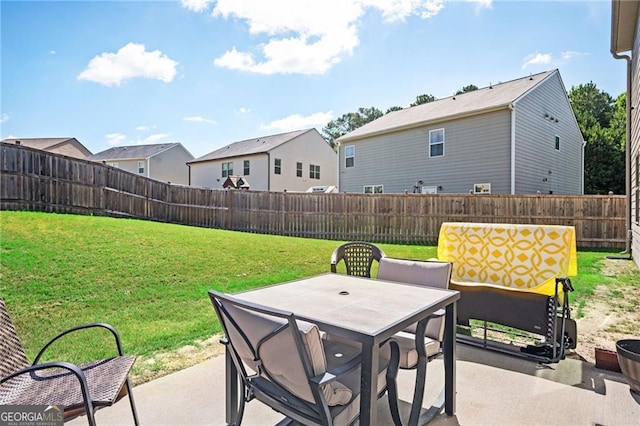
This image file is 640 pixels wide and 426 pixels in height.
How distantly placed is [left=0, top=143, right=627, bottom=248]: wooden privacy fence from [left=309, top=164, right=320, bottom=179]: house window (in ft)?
36.6

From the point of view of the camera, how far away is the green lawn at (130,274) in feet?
13.0

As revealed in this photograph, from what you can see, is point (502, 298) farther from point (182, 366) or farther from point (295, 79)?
point (295, 79)

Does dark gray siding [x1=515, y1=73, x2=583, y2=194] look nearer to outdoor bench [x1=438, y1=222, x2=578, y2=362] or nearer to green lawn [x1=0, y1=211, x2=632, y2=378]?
green lawn [x1=0, y1=211, x2=632, y2=378]

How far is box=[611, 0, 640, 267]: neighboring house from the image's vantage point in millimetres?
7168

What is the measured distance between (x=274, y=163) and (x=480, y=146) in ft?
39.6

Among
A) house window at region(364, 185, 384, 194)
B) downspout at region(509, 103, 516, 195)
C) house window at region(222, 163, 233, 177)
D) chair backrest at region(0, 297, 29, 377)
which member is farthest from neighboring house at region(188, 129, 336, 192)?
chair backrest at region(0, 297, 29, 377)

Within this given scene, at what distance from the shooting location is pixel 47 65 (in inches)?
360

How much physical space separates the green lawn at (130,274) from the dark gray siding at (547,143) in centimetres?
556

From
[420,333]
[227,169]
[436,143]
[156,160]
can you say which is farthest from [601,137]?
[156,160]

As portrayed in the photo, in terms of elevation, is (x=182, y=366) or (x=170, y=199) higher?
(x=170, y=199)

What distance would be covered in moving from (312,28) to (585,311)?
9061 millimetres

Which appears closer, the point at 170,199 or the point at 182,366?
the point at 182,366

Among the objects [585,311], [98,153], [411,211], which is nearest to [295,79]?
[411,211]

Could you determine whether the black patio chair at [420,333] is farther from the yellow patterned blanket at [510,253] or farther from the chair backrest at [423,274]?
the yellow patterned blanket at [510,253]
